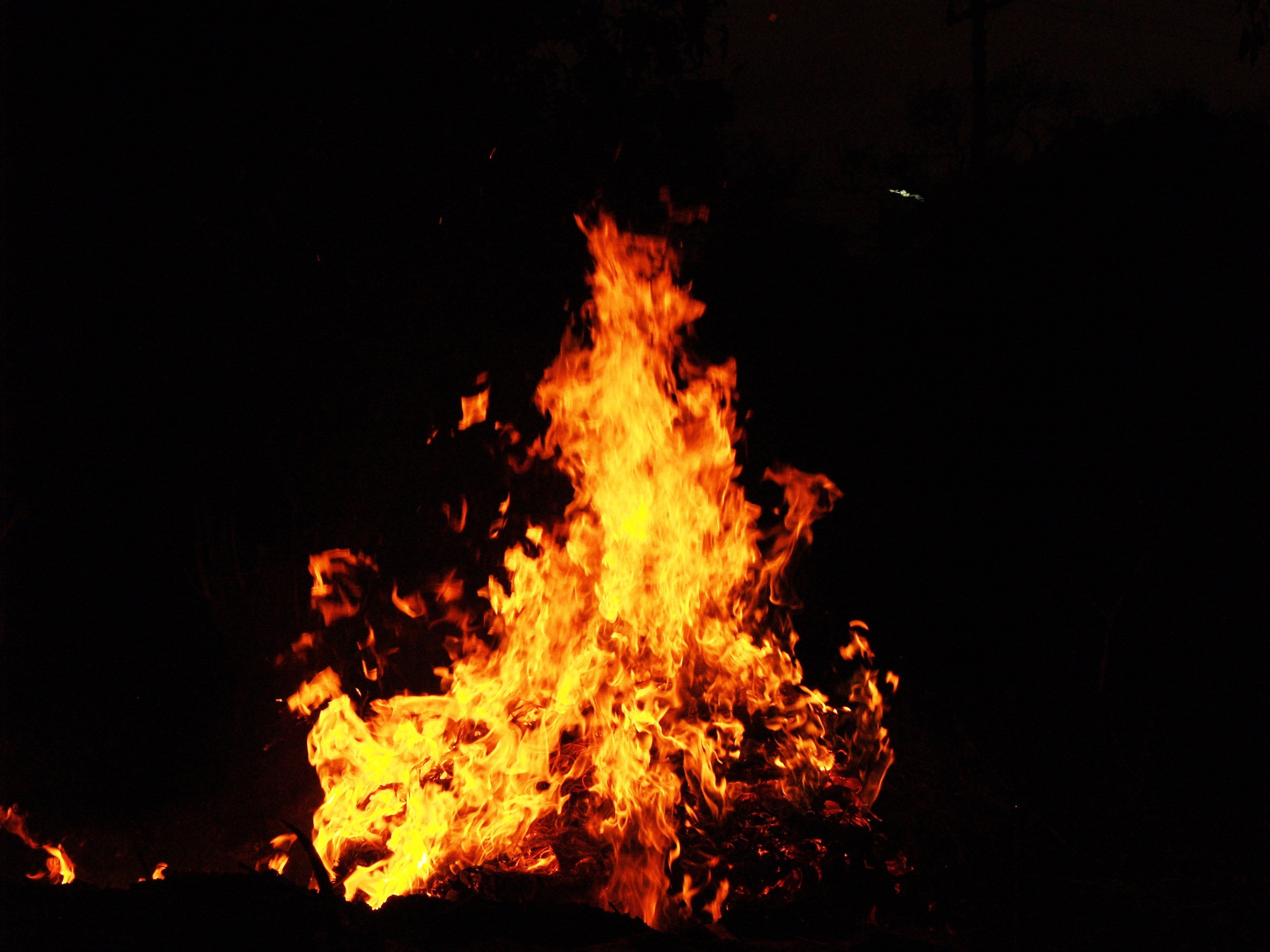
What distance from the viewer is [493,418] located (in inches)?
284

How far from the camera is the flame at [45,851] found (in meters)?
3.54

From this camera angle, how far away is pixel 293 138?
4.67m

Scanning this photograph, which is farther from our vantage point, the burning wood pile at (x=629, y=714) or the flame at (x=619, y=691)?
the flame at (x=619, y=691)

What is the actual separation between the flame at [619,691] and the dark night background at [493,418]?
87cm

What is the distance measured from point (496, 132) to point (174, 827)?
5187 millimetres

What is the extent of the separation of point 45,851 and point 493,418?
4363 millimetres

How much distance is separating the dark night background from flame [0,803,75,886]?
0.83ft

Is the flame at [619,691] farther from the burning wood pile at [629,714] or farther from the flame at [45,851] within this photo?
the flame at [45,851]

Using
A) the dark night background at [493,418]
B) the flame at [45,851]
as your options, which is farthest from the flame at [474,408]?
the flame at [45,851]

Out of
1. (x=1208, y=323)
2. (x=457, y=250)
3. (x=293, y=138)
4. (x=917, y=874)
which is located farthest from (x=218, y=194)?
(x=1208, y=323)

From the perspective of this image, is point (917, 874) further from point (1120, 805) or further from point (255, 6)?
point (255, 6)

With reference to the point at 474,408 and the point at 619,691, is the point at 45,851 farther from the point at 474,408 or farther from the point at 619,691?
the point at 474,408

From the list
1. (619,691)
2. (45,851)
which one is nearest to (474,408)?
(619,691)

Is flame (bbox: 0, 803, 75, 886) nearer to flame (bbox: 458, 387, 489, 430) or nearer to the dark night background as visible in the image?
the dark night background
